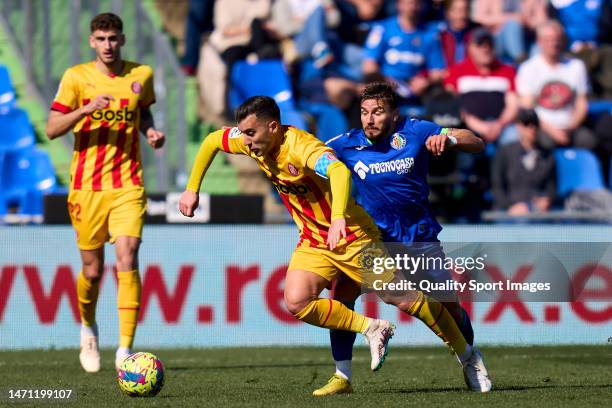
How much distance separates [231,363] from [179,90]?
5652mm

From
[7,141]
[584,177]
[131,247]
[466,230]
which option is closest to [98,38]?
[131,247]

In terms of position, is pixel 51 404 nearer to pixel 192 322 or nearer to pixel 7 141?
pixel 192 322

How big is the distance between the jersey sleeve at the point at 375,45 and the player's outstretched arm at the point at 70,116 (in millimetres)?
6429

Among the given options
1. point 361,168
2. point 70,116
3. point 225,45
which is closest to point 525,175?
point 225,45

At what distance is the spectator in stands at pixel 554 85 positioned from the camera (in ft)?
47.5

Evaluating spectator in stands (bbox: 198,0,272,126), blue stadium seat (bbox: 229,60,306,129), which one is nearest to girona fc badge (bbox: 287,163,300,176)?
blue stadium seat (bbox: 229,60,306,129)

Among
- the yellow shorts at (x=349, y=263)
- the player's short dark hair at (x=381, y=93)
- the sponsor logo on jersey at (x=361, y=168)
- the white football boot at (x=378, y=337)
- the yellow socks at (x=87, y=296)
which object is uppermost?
the player's short dark hair at (x=381, y=93)

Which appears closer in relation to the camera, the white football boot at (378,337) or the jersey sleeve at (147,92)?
the white football boot at (378,337)

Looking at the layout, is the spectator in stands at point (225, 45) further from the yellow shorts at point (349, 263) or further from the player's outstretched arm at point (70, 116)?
the yellow shorts at point (349, 263)

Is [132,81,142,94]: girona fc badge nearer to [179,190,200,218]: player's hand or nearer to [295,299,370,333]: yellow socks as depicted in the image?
[179,190,200,218]: player's hand

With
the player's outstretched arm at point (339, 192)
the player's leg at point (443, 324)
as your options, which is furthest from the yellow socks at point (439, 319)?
the player's outstretched arm at point (339, 192)

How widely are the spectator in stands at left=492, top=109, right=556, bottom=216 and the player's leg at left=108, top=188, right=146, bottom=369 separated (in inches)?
226

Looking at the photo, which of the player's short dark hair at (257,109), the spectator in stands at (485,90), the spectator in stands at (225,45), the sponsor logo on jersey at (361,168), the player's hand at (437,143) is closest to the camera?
the player's hand at (437,143)

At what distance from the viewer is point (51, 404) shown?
260 inches
